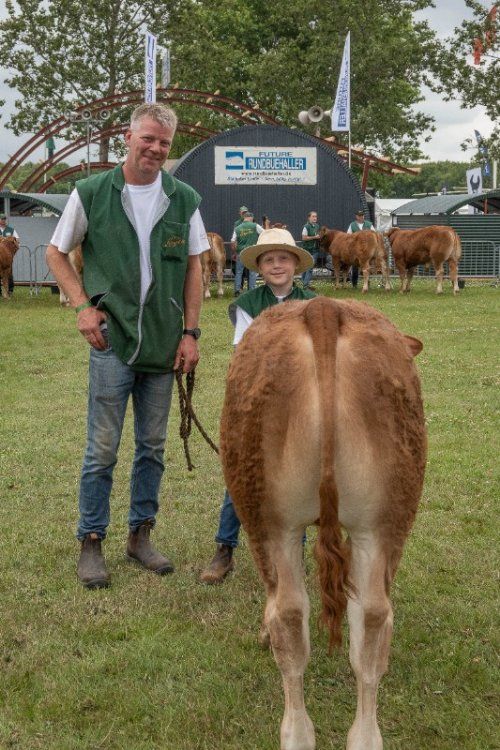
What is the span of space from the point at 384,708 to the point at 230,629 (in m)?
1.02

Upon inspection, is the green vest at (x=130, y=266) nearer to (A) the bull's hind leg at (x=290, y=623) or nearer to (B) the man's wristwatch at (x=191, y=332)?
(B) the man's wristwatch at (x=191, y=332)

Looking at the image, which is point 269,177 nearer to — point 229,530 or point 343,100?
point 343,100

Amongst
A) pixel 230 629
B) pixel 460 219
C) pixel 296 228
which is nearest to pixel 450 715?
pixel 230 629

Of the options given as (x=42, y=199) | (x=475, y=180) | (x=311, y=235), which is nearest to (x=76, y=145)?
(x=42, y=199)

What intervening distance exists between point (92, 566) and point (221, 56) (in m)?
45.4

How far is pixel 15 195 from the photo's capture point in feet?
97.2

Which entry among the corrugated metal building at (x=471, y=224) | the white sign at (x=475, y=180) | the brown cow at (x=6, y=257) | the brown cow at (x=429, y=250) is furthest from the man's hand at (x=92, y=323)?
the white sign at (x=475, y=180)

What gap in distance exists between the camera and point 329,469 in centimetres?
286

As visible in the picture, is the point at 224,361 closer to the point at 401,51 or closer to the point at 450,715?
the point at 450,715

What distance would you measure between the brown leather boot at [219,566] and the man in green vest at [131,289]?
0.89 feet

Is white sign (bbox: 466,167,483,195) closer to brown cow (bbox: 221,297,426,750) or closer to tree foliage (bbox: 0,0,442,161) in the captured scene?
tree foliage (bbox: 0,0,442,161)

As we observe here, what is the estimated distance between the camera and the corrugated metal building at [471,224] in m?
30.5

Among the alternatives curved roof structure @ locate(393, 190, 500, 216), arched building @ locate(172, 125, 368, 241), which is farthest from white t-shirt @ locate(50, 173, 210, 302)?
curved roof structure @ locate(393, 190, 500, 216)

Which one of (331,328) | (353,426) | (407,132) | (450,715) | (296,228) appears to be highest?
(407,132)
